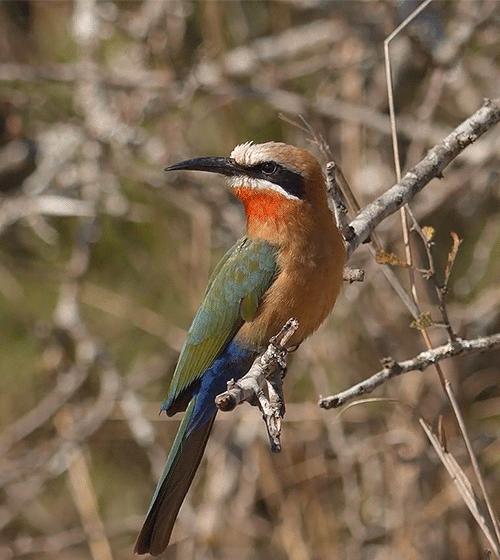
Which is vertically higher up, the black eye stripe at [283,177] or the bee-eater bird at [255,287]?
the black eye stripe at [283,177]

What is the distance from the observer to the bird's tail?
10.8 ft

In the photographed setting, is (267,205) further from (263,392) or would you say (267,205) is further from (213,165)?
(263,392)

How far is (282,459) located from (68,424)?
0.94 m

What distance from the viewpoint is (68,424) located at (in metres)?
5.02

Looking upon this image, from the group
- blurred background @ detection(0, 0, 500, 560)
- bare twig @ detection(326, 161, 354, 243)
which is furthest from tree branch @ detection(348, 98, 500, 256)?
blurred background @ detection(0, 0, 500, 560)

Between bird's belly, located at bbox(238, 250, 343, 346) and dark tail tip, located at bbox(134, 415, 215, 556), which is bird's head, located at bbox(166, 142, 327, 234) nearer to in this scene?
bird's belly, located at bbox(238, 250, 343, 346)

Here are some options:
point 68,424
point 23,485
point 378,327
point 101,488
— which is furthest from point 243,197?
point 101,488

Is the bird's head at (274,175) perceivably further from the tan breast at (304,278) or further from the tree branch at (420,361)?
the tree branch at (420,361)

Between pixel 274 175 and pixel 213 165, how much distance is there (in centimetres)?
18

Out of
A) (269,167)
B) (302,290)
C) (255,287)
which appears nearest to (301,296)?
(302,290)

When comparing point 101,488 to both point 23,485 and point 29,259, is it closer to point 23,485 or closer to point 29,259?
point 23,485

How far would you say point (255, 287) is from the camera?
337cm

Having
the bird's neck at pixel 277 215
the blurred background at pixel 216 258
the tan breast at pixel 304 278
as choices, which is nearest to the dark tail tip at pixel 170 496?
the tan breast at pixel 304 278

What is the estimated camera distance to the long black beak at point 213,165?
130 inches
